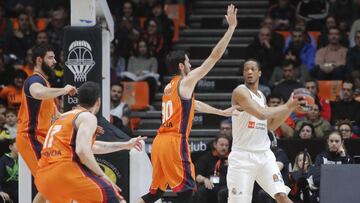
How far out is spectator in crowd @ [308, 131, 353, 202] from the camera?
13.3 m

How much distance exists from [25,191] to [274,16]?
8.38 meters

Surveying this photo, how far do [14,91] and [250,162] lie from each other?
26.1ft

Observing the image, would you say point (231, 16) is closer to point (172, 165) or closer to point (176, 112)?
point (176, 112)

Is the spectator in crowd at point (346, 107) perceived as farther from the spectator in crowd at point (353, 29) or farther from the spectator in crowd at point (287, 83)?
the spectator in crowd at point (353, 29)

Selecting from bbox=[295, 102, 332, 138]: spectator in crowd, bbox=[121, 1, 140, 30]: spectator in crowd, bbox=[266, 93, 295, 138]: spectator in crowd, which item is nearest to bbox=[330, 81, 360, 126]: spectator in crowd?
bbox=[295, 102, 332, 138]: spectator in crowd

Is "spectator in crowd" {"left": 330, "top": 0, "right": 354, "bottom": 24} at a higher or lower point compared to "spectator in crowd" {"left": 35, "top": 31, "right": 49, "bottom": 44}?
higher

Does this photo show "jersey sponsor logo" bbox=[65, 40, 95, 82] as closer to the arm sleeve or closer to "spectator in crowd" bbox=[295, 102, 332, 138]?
the arm sleeve

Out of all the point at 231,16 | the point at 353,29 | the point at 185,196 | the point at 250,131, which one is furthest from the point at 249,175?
the point at 353,29

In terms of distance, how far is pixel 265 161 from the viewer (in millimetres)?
11000

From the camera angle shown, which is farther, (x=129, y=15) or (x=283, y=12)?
(x=129, y=15)

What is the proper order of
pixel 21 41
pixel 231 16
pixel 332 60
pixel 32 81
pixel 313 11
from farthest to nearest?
pixel 21 41
pixel 313 11
pixel 332 60
pixel 32 81
pixel 231 16

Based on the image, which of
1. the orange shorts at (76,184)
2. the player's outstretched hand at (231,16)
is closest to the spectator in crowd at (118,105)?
the player's outstretched hand at (231,16)

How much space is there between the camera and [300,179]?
44.0 ft

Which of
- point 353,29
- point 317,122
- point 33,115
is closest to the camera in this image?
point 33,115
